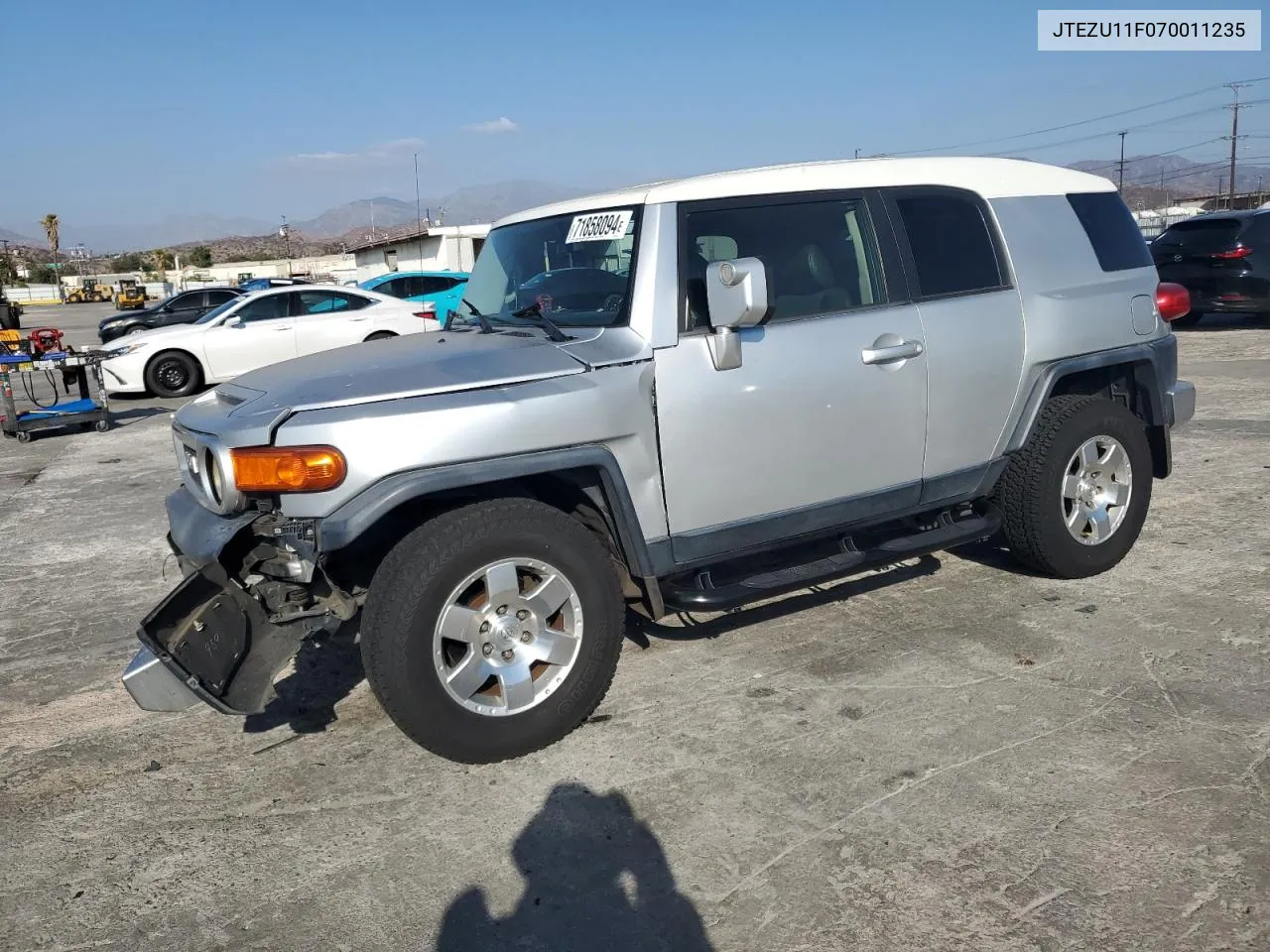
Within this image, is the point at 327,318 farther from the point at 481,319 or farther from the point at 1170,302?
the point at 1170,302

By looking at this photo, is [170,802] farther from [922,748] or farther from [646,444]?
[922,748]

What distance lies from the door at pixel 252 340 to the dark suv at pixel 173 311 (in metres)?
7.90

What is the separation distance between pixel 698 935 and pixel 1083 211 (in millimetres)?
4015

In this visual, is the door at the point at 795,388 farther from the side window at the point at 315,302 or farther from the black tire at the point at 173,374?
the black tire at the point at 173,374

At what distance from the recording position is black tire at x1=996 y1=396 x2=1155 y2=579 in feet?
15.4

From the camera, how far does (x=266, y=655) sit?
3.37m

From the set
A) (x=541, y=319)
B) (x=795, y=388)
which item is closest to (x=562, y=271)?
(x=541, y=319)

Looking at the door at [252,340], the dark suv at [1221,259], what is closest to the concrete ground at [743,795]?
the door at [252,340]

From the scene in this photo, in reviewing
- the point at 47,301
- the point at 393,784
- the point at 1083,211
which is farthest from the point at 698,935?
the point at 47,301

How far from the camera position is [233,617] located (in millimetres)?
3332

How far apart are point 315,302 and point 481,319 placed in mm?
11262

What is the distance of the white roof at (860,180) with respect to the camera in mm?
3930

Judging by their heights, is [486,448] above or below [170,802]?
above

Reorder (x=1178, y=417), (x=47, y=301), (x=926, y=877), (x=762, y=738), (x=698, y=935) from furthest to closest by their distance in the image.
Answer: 1. (x=47, y=301)
2. (x=1178, y=417)
3. (x=762, y=738)
4. (x=926, y=877)
5. (x=698, y=935)
